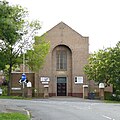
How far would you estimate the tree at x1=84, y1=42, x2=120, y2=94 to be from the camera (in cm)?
5656

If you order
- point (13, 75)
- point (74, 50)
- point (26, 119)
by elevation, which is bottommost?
point (26, 119)

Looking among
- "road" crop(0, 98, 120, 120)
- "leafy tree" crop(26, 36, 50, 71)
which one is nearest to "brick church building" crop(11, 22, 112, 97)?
"leafy tree" crop(26, 36, 50, 71)

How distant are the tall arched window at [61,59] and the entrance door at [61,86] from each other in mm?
1939

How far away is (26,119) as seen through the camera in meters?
21.7

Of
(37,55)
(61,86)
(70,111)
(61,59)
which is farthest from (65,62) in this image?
(70,111)

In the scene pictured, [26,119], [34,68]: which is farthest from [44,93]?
[26,119]

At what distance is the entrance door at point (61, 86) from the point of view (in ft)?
221

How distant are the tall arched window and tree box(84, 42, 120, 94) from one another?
8.05 m

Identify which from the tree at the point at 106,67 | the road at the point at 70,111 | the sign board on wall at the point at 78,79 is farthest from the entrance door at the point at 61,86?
the road at the point at 70,111

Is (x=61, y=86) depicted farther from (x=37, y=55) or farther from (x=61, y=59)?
(x=37, y=55)

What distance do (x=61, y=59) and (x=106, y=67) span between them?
13.0 m

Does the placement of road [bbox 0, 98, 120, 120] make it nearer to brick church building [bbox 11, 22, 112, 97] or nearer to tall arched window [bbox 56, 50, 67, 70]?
brick church building [bbox 11, 22, 112, 97]

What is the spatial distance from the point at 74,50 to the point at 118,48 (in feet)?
38.2

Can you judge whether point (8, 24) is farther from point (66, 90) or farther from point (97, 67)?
point (66, 90)
